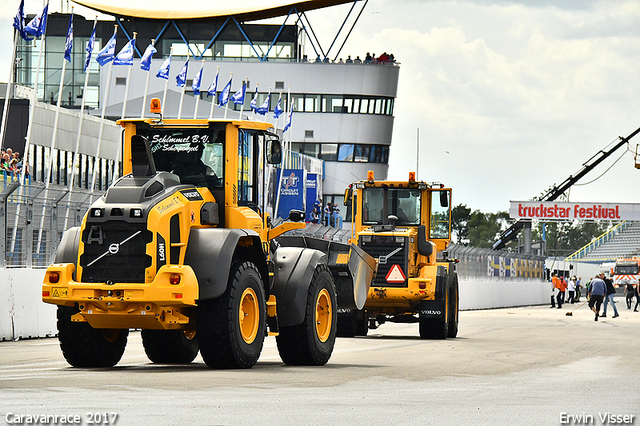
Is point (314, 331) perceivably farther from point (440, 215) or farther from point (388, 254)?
point (440, 215)

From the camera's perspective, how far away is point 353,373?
12664 millimetres

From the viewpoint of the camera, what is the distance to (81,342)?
41.3 ft

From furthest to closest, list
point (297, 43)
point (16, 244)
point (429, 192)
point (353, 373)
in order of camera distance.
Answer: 1. point (297, 43)
2. point (429, 192)
3. point (16, 244)
4. point (353, 373)

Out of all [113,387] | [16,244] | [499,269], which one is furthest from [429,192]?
[499,269]

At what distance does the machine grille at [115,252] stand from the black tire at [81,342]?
795 mm

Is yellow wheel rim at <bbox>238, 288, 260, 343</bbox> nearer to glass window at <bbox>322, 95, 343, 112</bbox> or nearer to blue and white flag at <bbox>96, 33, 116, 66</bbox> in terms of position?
blue and white flag at <bbox>96, 33, 116, 66</bbox>

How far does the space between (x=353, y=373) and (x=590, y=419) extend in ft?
15.0

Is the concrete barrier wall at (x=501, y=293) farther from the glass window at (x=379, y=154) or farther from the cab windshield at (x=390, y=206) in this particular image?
the glass window at (x=379, y=154)

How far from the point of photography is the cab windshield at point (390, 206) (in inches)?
910

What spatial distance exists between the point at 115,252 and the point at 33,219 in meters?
8.10

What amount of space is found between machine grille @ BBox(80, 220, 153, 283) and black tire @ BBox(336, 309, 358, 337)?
10.7 meters

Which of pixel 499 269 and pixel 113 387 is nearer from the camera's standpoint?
pixel 113 387

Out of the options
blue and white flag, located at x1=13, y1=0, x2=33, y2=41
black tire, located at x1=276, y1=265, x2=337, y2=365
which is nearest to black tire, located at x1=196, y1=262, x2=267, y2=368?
black tire, located at x1=276, y1=265, x2=337, y2=365

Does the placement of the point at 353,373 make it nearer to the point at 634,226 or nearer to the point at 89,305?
the point at 89,305
